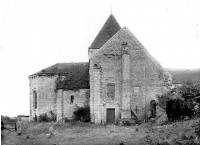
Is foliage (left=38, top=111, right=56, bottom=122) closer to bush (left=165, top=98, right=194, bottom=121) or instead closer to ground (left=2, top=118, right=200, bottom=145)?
ground (left=2, top=118, right=200, bottom=145)

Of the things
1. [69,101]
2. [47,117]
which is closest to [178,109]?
[69,101]

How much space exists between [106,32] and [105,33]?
0.57 ft

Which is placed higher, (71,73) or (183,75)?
(183,75)

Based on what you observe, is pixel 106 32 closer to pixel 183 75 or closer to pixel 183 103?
pixel 183 103

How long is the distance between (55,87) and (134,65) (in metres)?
9.25

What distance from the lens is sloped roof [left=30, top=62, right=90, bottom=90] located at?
117 feet

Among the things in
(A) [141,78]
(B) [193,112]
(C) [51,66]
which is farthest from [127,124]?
(C) [51,66]

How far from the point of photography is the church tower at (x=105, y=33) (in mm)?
40625

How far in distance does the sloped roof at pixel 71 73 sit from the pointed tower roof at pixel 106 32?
385 centimetres

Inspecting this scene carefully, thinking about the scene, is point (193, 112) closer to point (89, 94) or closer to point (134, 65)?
A: point (134, 65)

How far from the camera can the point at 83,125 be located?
31.1 metres

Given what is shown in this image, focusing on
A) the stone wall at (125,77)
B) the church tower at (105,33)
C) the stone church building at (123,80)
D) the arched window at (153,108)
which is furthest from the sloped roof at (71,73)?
the arched window at (153,108)

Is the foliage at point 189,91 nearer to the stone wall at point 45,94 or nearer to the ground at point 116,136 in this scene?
the ground at point 116,136

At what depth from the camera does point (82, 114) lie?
113 feet
